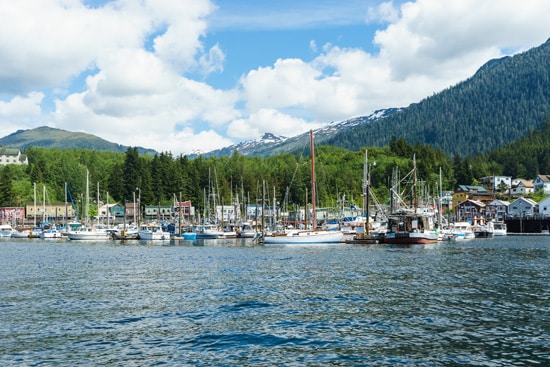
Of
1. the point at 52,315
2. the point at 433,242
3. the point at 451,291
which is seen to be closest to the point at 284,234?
the point at 433,242

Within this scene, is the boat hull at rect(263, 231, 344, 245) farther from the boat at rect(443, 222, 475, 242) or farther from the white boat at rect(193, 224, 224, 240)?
the white boat at rect(193, 224, 224, 240)

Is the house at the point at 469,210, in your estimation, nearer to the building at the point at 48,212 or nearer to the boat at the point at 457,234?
the boat at the point at 457,234

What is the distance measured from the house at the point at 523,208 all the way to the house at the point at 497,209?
214 cm

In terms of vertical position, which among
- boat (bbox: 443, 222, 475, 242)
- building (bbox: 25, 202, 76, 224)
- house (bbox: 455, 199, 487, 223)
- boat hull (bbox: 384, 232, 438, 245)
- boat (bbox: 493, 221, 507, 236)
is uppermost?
building (bbox: 25, 202, 76, 224)

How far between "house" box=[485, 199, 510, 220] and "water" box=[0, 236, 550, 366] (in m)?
149

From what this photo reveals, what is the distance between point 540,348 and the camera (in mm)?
19047

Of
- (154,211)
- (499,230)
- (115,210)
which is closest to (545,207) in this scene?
(499,230)

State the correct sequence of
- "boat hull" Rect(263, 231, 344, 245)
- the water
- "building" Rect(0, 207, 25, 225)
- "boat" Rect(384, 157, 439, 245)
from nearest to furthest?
the water → "boat hull" Rect(263, 231, 344, 245) → "boat" Rect(384, 157, 439, 245) → "building" Rect(0, 207, 25, 225)

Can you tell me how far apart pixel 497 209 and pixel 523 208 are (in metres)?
10.1

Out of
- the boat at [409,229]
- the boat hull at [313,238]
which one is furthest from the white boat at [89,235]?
the boat at [409,229]

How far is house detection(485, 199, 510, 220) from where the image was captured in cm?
18138

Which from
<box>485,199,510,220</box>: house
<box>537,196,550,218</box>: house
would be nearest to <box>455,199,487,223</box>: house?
<box>485,199,510,220</box>: house

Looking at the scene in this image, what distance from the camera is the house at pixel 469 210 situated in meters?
185

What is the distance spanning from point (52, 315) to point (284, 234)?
64.3 metres
